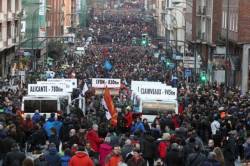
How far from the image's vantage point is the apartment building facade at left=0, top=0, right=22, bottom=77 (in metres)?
80.9

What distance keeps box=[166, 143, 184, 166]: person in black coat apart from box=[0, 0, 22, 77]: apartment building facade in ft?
187

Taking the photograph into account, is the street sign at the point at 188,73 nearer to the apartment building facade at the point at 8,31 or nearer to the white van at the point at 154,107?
the apartment building facade at the point at 8,31

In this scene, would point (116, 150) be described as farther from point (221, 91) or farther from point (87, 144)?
point (221, 91)

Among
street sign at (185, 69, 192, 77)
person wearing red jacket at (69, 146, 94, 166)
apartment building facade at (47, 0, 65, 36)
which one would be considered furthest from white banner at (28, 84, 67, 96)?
apartment building facade at (47, 0, 65, 36)

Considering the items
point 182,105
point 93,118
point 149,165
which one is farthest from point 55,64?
point 149,165

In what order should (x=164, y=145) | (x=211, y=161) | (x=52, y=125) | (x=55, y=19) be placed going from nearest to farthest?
(x=211, y=161) → (x=164, y=145) → (x=52, y=125) → (x=55, y=19)

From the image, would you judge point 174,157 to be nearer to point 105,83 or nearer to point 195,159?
point 195,159

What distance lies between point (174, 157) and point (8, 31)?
209 ft

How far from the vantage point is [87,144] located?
24406 mm

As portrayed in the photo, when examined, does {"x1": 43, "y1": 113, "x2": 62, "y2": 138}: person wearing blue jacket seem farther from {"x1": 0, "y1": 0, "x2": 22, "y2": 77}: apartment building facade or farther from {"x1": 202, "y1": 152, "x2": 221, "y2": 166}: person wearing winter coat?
{"x1": 0, "y1": 0, "x2": 22, "y2": 77}: apartment building facade

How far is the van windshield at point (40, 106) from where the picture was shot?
38.4m

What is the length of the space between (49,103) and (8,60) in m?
50.2

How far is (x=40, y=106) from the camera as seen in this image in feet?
126

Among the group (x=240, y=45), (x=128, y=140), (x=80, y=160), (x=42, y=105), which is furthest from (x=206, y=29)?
(x=80, y=160)
